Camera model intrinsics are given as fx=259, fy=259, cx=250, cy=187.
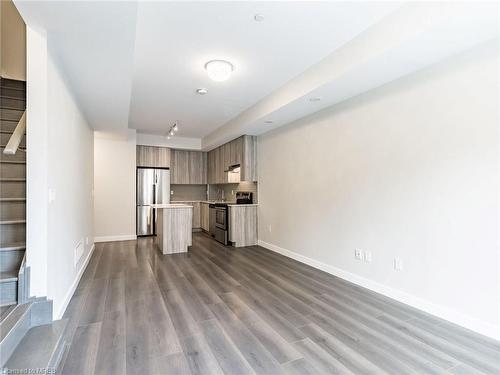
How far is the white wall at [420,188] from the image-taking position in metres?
2.16

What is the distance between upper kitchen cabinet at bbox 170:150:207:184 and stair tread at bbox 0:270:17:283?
215 inches

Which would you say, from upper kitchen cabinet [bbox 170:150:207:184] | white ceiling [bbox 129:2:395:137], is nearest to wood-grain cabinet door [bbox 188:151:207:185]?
upper kitchen cabinet [bbox 170:150:207:184]

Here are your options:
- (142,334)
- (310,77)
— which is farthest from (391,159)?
(142,334)

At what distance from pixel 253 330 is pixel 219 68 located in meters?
2.71

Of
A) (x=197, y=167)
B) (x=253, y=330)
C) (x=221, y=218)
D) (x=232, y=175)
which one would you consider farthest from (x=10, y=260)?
(x=197, y=167)

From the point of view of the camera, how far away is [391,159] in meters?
2.91

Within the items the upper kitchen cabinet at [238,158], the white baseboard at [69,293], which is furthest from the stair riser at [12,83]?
the upper kitchen cabinet at [238,158]

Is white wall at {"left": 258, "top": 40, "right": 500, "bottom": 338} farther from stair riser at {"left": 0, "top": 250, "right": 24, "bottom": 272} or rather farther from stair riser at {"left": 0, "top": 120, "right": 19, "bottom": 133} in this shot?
stair riser at {"left": 0, "top": 120, "right": 19, "bottom": 133}

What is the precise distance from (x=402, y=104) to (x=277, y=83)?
1577 millimetres

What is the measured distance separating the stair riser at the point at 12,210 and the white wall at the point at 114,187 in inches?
148

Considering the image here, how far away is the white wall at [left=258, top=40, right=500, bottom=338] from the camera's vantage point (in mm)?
2160

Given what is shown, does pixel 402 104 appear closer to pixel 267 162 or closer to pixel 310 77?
pixel 310 77

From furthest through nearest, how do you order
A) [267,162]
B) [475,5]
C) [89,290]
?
[267,162], [89,290], [475,5]

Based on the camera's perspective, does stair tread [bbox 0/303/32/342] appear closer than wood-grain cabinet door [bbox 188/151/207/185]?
Yes
